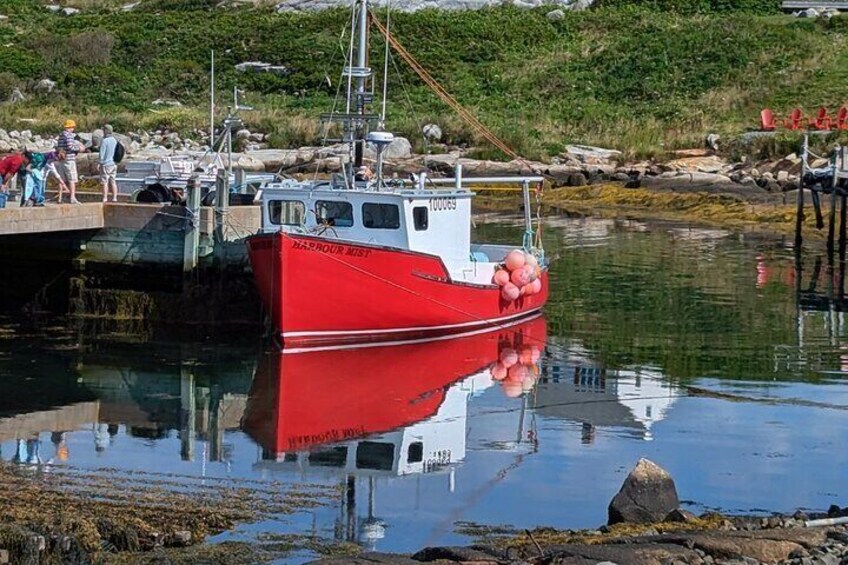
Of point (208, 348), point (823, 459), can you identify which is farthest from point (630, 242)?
point (823, 459)

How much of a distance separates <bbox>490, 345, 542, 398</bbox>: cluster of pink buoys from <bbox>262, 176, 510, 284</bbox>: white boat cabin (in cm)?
207

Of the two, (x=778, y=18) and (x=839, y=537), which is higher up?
(x=778, y=18)

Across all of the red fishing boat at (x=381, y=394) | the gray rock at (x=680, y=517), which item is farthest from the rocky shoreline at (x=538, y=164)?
the gray rock at (x=680, y=517)

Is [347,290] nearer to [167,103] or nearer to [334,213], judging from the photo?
[334,213]

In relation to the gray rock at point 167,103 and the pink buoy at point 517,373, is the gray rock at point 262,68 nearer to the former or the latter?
the gray rock at point 167,103

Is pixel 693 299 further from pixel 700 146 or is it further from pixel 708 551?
pixel 700 146

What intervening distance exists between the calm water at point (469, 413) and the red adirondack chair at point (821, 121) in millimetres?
23521

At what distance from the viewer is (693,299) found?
32.7 metres

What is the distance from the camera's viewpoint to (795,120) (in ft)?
186

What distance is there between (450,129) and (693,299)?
95.0 ft

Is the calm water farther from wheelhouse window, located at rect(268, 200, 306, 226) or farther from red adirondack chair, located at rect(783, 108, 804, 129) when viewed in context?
red adirondack chair, located at rect(783, 108, 804, 129)

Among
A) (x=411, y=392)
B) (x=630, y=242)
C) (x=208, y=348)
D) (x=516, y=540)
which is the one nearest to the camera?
(x=516, y=540)

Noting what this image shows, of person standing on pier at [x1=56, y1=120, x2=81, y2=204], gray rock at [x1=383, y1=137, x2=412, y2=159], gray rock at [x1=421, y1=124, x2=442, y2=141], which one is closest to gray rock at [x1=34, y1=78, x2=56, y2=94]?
gray rock at [x1=421, y1=124, x2=442, y2=141]

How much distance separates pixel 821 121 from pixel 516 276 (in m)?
30.0
